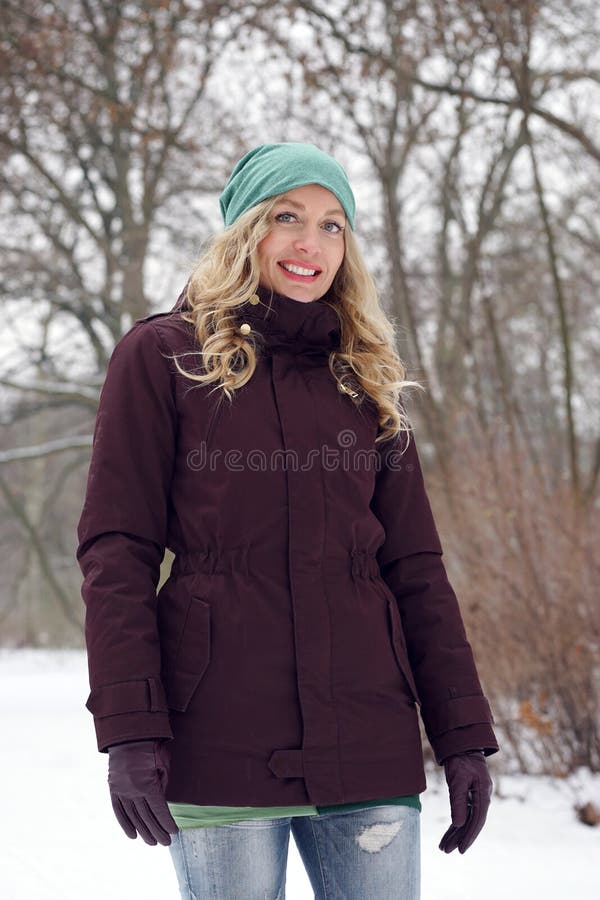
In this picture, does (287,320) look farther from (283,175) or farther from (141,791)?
(141,791)

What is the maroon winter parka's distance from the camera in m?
1.79

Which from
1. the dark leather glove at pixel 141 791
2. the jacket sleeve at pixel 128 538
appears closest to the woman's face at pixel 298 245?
the jacket sleeve at pixel 128 538

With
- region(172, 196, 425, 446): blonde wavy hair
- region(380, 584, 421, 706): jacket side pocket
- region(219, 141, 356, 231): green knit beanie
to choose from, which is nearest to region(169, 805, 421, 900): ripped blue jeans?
region(380, 584, 421, 706): jacket side pocket

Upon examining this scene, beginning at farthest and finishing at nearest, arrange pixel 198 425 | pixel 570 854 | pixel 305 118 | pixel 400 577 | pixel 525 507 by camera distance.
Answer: pixel 305 118 < pixel 525 507 < pixel 570 854 < pixel 400 577 < pixel 198 425

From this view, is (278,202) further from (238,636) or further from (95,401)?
(95,401)

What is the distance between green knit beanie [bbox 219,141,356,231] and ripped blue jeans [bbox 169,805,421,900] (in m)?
1.24

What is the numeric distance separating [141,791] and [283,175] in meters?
1.24

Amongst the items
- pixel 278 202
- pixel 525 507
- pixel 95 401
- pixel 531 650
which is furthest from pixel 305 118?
pixel 278 202

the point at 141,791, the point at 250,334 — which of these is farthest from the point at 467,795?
the point at 250,334

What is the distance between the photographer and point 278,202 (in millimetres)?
2205

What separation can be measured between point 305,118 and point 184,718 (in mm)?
7455

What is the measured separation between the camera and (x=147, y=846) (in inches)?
183
